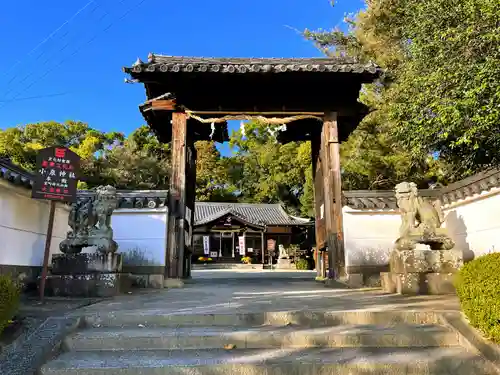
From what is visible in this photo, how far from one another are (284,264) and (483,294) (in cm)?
2935

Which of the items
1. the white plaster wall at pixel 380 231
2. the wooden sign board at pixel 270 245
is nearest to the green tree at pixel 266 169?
the wooden sign board at pixel 270 245

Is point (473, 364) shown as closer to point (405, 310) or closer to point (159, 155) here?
point (405, 310)

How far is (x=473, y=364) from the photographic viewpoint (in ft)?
11.4

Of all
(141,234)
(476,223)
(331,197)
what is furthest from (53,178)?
(476,223)

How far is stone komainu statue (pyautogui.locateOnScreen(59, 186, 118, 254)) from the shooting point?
7255 mm

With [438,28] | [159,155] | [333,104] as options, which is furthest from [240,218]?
[438,28]

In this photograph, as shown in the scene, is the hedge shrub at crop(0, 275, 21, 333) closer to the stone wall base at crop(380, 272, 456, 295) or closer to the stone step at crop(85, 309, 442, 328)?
the stone step at crop(85, 309, 442, 328)

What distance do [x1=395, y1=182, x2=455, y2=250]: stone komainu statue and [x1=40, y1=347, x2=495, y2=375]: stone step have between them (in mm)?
3684

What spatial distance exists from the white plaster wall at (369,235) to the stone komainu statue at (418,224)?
5.62ft

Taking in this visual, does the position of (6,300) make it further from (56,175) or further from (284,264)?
(284,264)

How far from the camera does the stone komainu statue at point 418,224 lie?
715cm

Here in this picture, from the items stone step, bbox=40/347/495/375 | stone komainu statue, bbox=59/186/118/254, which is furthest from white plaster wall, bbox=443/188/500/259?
Result: stone komainu statue, bbox=59/186/118/254

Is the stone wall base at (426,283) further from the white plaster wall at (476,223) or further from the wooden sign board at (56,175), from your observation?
the wooden sign board at (56,175)

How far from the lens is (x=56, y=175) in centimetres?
651
